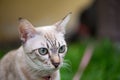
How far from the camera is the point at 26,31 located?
20.2 feet

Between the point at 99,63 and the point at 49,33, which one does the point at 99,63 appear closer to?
the point at 99,63

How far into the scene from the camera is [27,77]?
626 centimetres

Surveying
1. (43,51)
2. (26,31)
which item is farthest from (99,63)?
(43,51)

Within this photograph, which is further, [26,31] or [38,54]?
[26,31]

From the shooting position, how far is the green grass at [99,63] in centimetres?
805

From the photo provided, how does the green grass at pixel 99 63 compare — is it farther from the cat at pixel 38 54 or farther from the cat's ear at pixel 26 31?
the cat's ear at pixel 26 31

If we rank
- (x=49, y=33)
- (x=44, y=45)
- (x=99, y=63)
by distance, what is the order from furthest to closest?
(x=99, y=63) → (x=49, y=33) → (x=44, y=45)

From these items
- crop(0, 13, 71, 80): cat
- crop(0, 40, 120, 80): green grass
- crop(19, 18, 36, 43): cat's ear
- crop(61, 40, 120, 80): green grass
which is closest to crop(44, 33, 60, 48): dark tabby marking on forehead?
crop(0, 13, 71, 80): cat

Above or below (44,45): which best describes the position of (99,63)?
below

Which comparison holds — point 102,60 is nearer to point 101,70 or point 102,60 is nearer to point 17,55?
point 101,70

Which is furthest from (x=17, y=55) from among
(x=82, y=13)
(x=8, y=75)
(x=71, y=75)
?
(x=82, y=13)

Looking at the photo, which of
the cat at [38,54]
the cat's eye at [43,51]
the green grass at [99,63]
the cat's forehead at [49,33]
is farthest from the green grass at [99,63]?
the cat's eye at [43,51]

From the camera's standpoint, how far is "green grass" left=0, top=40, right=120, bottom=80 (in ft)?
26.4

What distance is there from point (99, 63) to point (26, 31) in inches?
108
